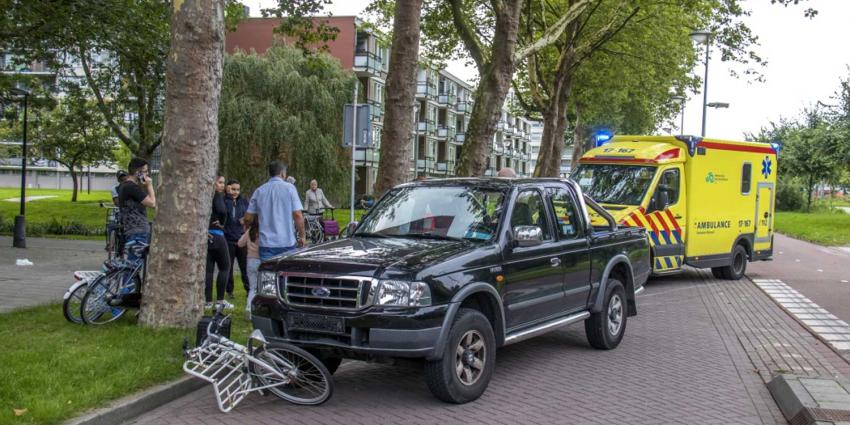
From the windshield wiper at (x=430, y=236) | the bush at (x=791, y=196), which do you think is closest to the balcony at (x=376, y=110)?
the bush at (x=791, y=196)

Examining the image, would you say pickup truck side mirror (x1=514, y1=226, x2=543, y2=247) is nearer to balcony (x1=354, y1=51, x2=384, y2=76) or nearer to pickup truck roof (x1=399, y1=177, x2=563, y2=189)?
pickup truck roof (x1=399, y1=177, x2=563, y2=189)

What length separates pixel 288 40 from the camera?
4344cm

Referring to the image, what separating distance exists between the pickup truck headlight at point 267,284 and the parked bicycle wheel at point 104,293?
2766 mm

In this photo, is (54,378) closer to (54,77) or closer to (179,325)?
(179,325)

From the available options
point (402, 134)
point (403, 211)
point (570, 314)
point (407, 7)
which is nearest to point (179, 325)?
point (403, 211)

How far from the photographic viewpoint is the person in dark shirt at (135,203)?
8.64 metres

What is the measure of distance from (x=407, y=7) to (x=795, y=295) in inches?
332

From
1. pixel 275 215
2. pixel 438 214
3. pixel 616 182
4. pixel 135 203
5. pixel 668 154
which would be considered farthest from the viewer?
pixel 616 182

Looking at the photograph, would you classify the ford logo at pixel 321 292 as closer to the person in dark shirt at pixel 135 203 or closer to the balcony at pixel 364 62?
the person in dark shirt at pixel 135 203

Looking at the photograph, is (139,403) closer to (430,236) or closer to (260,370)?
(260,370)

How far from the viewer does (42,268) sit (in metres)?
14.1

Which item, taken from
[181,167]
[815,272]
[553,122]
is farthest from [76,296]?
[553,122]

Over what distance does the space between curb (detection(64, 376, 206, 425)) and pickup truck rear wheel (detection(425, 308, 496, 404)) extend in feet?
6.74

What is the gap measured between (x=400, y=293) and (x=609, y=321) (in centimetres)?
354
